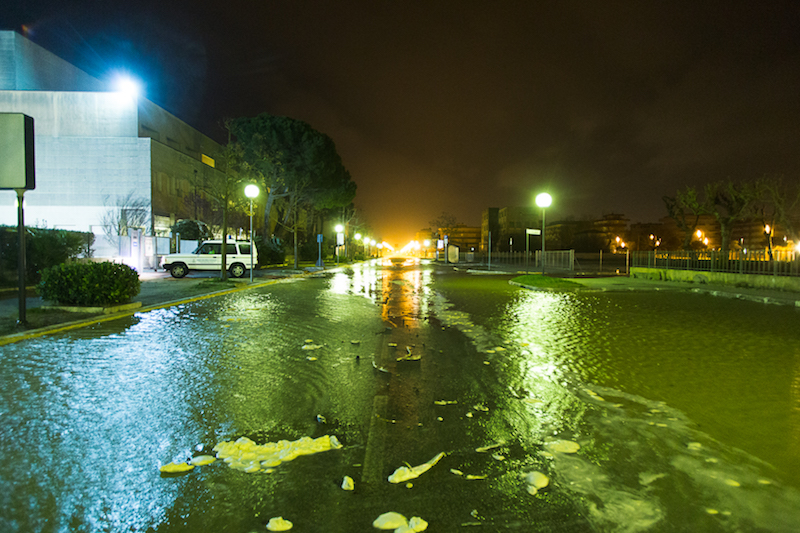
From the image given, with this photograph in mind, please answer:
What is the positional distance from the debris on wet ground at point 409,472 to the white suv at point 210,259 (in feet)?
80.1

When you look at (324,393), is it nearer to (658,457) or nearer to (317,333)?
(658,457)

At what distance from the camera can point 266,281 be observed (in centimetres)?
2352

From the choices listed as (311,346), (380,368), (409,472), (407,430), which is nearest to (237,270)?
(311,346)

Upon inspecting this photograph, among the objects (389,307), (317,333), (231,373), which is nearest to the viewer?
(231,373)

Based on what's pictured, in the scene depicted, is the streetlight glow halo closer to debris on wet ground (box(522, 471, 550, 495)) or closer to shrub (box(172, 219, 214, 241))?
debris on wet ground (box(522, 471, 550, 495))

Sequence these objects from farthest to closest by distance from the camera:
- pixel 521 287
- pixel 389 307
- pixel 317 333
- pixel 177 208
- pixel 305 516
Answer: pixel 177 208 → pixel 521 287 → pixel 389 307 → pixel 317 333 → pixel 305 516

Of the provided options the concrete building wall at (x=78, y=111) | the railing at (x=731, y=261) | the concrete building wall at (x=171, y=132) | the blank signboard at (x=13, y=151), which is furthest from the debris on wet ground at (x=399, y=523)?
the concrete building wall at (x=78, y=111)

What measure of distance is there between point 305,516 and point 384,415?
180 cm

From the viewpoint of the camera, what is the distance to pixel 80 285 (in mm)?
11195

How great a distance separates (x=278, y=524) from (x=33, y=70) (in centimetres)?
6351

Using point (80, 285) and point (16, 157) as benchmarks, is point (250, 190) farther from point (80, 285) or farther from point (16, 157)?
point (16, 157)

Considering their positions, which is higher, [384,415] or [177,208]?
[177,208]

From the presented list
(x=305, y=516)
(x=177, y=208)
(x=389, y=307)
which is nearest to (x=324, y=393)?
(x=305, y=516)

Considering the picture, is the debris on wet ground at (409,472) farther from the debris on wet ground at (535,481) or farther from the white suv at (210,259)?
the white suv at (210,259)
